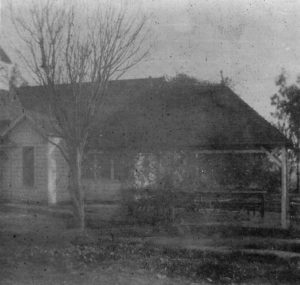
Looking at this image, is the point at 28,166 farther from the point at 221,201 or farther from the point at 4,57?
the point at 221,201

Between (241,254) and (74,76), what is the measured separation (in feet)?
24.6

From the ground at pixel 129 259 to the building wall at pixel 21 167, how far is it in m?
7.48

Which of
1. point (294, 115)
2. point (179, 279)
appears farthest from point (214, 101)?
point (294, 115)

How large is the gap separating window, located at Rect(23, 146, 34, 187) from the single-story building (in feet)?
0.16

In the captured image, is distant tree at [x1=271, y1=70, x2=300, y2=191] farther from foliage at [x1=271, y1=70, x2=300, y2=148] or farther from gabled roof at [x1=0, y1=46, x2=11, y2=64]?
gabled roof at [x1=0, y1=46, x2=11, y2=64]

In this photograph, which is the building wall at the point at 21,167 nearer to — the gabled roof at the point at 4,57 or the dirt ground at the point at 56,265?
the gabled roof at the point at 4,57

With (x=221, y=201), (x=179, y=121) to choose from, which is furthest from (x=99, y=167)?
(x=221, y=201)

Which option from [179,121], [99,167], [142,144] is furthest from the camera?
[99,167]

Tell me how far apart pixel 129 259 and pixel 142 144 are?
9937mm

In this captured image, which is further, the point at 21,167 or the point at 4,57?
the point at 4,57

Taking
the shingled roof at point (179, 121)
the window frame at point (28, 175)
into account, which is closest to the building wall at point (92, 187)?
the window frame at point (28, 175)

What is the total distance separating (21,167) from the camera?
22.0 m

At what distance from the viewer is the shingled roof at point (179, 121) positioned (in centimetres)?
1806

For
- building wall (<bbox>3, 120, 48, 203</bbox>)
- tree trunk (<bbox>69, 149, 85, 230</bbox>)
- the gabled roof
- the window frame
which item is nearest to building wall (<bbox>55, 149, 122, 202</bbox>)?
building wall (<bbox>3, 120, 48, 203</bbox>)
